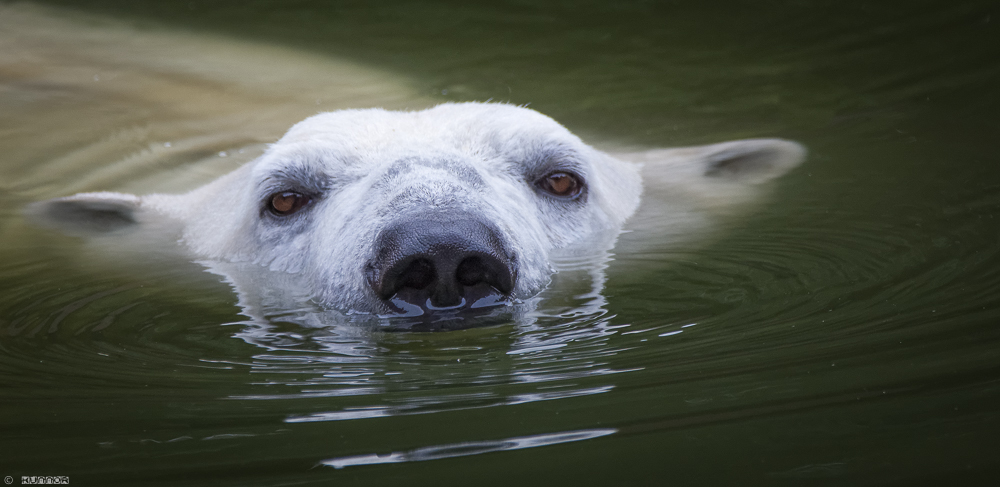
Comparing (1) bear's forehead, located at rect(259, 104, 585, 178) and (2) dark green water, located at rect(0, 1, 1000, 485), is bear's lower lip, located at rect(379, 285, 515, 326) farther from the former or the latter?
(1) bear's forehead, located at rect(259, 104, 585, 178)

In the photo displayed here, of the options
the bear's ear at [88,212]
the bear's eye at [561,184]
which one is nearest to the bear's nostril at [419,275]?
the bear's eye at [561,184]

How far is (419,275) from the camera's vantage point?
3.34 m

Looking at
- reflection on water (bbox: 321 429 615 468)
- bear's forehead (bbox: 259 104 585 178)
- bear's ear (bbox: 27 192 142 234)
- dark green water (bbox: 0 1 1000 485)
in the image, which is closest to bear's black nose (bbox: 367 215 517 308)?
dark green water (bbox: 0 1 1000 485)

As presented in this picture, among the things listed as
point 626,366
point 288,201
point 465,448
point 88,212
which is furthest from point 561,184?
point 88,212

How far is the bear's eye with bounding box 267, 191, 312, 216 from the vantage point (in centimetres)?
454

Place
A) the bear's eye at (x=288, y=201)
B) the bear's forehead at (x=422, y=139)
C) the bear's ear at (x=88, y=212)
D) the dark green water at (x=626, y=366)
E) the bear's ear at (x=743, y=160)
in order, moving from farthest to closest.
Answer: the bear's ear at (x=743, y=160) → the bear's ear at (x=88, y=212) → the bear's eye at (x=288, y=201) → the bear's forehead at (x=422, y=139) → the dark green water at (x=626, y=366)

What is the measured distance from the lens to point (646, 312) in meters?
3.52

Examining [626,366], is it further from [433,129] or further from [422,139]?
[433,129]

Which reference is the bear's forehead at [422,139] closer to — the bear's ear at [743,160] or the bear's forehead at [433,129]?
the bear's forehead at [433,129]

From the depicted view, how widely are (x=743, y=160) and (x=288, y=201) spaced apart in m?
2.77

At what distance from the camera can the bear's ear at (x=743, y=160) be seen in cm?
579

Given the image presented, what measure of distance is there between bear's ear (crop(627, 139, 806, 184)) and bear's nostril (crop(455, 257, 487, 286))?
2.83 meters

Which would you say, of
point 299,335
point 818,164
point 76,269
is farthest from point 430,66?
point 299,335

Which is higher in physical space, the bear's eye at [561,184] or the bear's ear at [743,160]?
the bear's ear at [743,160]
